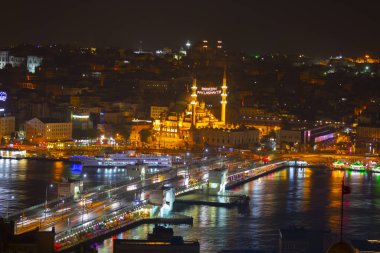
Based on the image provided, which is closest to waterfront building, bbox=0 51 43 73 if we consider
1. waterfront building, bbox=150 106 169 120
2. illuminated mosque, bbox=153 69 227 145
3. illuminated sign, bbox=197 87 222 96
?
waterfront building, bbox=150 106 169 120

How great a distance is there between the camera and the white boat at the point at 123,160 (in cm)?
1956

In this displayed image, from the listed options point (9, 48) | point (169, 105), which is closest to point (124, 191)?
point (169, 105)

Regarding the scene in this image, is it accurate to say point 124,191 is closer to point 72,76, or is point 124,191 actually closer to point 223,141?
point 223,141

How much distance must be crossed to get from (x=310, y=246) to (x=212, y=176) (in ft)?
19.8

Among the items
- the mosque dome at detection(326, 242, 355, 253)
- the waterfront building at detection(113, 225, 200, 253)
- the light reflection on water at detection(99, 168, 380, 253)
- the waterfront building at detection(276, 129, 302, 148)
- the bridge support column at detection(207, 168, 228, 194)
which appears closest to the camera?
the mosque dome at detection(326, 242, 355, 253)

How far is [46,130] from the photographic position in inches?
877

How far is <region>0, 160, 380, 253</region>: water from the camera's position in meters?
11.4

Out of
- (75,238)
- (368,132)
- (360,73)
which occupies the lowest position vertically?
(75,238)

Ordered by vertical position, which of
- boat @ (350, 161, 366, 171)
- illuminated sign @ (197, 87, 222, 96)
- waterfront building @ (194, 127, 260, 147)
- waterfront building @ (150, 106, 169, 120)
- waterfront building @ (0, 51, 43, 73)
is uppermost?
waterfront building @ (0, 51, 43, 73)

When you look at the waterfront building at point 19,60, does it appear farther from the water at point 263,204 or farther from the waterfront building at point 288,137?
the water at point 263,204

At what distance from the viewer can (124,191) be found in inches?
574

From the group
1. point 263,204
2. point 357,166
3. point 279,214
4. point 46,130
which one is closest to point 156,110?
point 46,130

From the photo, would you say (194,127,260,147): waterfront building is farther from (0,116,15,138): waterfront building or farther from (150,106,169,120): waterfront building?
(0,116,15,138): waterfront building

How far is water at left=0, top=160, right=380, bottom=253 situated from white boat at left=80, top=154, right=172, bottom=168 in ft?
2.20
